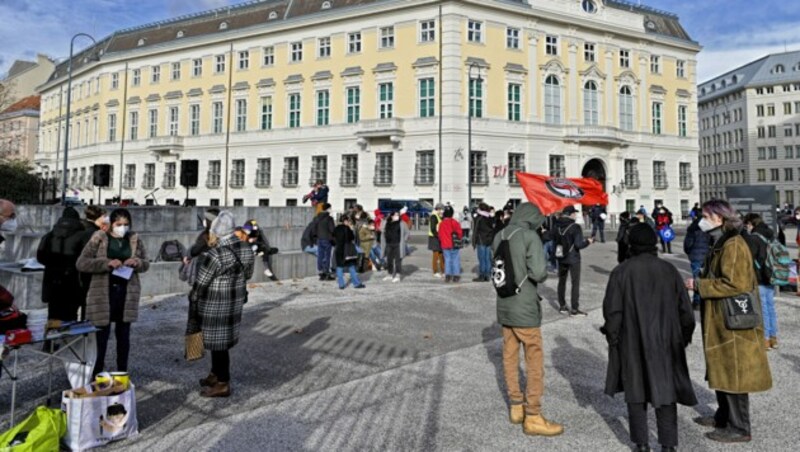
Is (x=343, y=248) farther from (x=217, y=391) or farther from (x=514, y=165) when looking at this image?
(x=514, y=165)

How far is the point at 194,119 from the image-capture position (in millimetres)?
46844

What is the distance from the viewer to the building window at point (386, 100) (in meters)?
38.5

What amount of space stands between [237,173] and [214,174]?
2515mm

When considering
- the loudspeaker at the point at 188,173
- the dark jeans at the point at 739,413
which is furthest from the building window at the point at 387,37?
the dark jeans at the point at 739,413

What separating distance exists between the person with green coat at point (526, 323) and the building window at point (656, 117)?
145 ft

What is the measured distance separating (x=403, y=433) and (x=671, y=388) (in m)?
2.14

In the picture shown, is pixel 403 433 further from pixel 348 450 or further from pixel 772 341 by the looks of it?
pixel 772 341

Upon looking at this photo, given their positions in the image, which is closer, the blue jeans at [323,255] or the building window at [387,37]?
the blue jeans at [323,255]

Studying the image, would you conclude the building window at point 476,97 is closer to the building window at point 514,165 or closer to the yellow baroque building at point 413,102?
the yellow baroque building at point 413,102

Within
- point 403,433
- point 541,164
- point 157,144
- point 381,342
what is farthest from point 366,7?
point 403,433

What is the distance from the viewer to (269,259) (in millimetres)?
14094

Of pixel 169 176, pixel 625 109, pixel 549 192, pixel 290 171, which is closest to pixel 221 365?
pixel 549 192

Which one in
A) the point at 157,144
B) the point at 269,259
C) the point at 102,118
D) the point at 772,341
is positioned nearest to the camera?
the point at 772,341

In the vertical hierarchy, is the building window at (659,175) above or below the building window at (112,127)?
below
